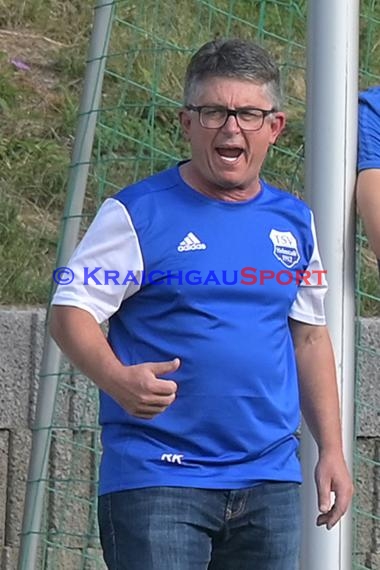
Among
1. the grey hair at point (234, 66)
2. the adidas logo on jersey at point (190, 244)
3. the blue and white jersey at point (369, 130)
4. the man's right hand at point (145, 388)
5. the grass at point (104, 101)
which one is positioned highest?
the grass at point (104, 101)

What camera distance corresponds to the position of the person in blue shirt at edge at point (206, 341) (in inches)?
116

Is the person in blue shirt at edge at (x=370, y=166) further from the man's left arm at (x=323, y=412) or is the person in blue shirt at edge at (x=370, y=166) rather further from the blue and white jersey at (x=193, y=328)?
the blue and white jersey at (x=193, y=328)

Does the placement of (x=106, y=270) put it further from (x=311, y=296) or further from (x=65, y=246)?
(x=65, y=246)

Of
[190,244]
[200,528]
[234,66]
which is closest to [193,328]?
[190,244]

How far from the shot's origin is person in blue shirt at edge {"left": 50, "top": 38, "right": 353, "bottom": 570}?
294 cm

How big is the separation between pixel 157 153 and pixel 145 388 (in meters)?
2.41

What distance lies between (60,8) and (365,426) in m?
2.50

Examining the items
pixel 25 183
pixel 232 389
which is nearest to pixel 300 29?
pixel 25 183

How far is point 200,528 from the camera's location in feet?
9.77

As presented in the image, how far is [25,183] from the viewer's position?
5.45 meters

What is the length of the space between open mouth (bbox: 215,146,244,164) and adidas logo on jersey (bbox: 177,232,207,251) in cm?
17

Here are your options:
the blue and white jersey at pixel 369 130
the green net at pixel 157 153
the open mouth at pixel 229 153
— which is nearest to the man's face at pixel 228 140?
the open mouth at pixel 229 153

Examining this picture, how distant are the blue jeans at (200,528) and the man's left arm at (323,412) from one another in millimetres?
A: 68

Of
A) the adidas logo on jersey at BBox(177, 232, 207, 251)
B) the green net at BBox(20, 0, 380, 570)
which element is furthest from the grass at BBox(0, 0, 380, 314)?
the adidas logo on jersey at BBox(177, 232, 207, 251)
